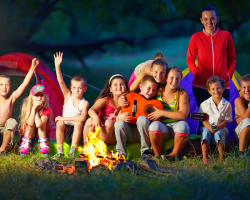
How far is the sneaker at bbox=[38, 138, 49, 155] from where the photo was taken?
373 cm

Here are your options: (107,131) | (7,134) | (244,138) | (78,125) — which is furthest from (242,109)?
(7,134)

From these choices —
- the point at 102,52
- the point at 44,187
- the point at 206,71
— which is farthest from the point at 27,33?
the point at 44,187

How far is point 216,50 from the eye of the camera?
159 inches

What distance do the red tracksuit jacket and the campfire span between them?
1417 mm

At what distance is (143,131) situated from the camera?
3.52 metres

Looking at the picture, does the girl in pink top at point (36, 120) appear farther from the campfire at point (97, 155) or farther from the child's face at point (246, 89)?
the child's face at point (246, 89)

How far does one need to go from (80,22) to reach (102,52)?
0.93 m

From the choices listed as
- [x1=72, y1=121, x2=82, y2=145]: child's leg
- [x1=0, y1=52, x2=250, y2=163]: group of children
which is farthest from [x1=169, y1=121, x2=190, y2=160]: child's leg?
[x1=72, y1=121, x2=82, y2=145]: child's leg

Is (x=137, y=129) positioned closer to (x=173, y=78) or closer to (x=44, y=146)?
(x=173, y=78)

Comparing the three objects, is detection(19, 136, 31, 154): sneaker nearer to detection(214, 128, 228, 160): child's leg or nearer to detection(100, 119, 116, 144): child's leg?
detection(100, 119, 116, 144): child's leg

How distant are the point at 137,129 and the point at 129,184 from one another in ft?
4.42

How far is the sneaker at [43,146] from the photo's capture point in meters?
3.73

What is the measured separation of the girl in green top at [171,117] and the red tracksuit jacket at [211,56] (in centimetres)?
51

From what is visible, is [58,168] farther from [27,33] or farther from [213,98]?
[27,33]
